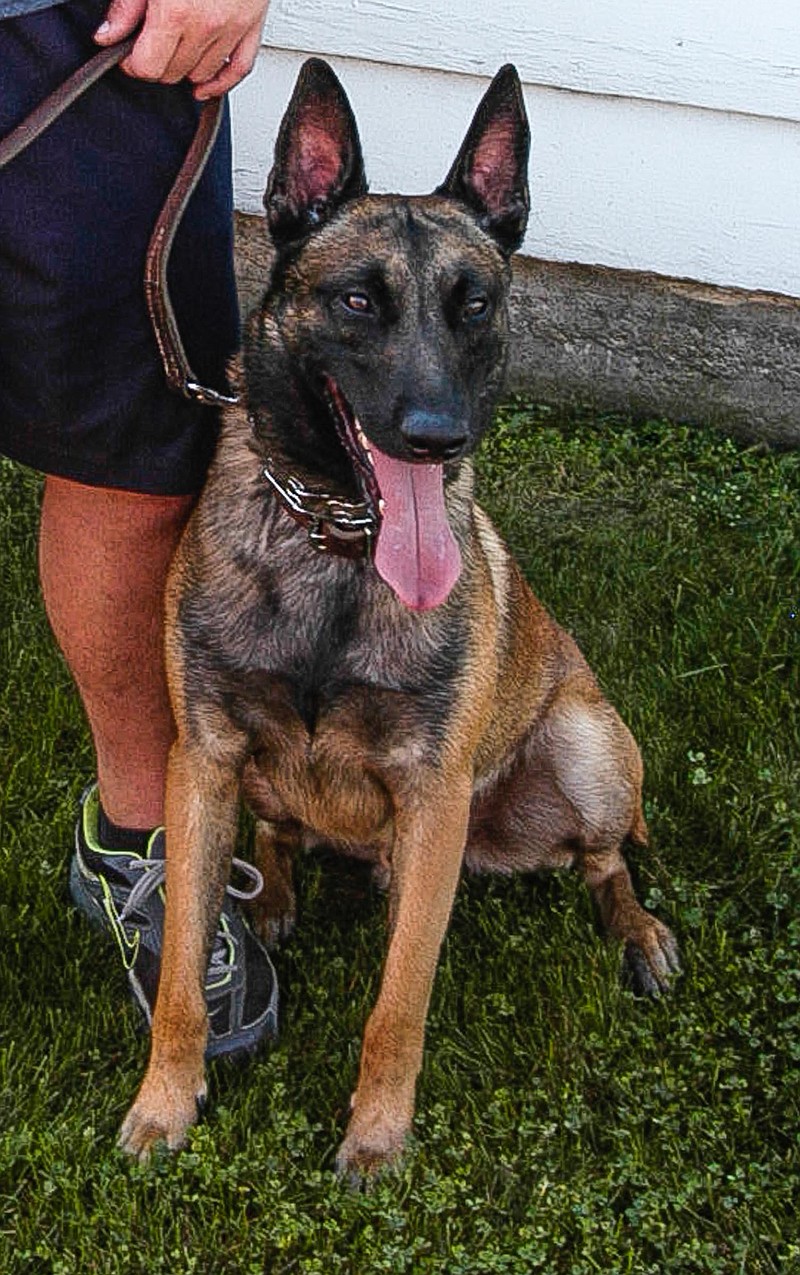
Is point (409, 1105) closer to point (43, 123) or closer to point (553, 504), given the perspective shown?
point (43, 123)

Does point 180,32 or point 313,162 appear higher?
point 180,32

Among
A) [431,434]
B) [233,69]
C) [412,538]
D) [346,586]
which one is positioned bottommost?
[346,586]

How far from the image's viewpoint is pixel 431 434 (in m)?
2.31

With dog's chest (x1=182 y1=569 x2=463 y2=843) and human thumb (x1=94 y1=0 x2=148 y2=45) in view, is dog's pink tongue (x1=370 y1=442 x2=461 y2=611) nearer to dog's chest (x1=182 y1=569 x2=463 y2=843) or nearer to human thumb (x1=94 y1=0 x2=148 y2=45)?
dog's chest (x1=182 y1=569 x2=463 y2=843)

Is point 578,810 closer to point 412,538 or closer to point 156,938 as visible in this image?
point 156,938

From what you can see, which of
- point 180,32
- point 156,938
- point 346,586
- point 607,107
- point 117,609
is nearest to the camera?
point 180,32

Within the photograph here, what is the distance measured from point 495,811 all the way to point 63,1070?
953 millimetres

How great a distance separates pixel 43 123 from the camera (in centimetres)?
223

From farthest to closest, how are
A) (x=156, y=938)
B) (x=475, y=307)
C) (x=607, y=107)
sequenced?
(x=607, y=107)
(x=156, y=938)
(x=475, y=307)

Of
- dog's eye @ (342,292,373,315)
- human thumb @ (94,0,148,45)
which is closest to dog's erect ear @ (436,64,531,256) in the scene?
dog's eye @ (342,292,373,315)

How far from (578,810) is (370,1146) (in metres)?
0.82

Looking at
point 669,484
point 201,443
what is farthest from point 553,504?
point 201,443

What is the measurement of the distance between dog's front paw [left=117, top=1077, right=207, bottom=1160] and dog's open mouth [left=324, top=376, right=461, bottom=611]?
882 mm

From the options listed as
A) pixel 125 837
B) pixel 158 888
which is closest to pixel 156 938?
pixel 158 888
